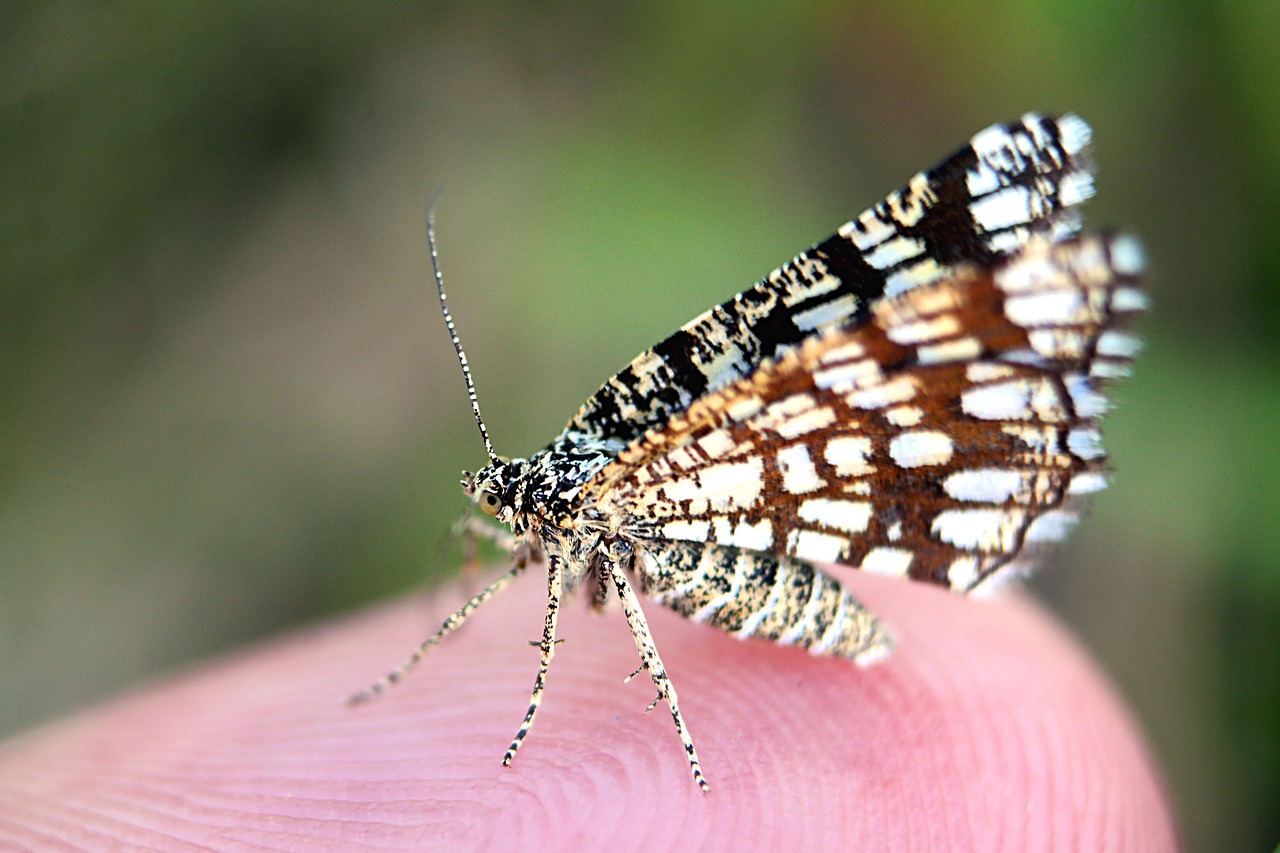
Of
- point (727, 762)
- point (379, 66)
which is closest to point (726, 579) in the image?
point (727, 762)

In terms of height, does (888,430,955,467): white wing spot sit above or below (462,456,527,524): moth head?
below

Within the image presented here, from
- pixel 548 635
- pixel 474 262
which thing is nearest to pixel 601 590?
pixel 548 635

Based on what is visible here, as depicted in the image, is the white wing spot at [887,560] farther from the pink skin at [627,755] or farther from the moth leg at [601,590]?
the moth leg at [601,590]

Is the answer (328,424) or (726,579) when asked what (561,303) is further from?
(726,579)

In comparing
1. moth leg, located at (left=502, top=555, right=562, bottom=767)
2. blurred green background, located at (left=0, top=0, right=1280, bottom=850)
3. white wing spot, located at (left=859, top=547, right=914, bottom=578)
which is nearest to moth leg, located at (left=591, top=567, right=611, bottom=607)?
moth leg, located at (left=502, top=555, right=562, bottom=767)

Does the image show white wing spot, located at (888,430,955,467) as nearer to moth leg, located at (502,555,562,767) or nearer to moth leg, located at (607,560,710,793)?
moth leg, located at (607,560,710,793)

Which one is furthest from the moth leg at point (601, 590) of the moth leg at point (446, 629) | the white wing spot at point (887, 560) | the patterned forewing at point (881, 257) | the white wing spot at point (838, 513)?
the white wing spot at point (887, 560)
